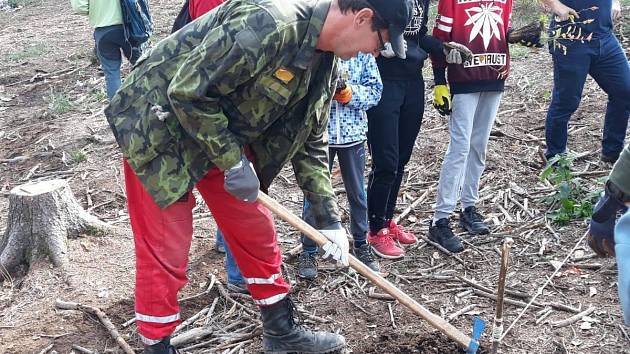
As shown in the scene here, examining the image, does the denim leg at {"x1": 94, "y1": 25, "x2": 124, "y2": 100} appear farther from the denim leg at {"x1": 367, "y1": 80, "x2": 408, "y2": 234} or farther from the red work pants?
the red work pants

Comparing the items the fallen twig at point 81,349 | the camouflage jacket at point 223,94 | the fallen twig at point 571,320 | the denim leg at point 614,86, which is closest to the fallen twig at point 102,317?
the fallen twig at point 81,349

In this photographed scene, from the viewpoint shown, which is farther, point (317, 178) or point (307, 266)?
point (307, 266)

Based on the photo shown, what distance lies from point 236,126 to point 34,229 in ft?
7.47

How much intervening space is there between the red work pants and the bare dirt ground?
601 millimetres

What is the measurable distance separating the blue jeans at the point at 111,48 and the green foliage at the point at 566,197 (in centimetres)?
473

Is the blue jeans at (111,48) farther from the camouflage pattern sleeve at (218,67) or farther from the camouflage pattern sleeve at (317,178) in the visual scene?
the camouflage pattern sleeve at (218,67)

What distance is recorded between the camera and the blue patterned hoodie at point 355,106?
4.36 meters

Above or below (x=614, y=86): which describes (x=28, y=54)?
below

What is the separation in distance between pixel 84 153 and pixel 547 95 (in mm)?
5303

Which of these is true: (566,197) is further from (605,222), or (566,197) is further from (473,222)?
(605,222)

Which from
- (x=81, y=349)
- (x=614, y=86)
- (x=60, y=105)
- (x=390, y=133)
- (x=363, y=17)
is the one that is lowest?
(x=60, y=105)

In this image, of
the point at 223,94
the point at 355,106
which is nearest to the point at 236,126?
the point at 223,94

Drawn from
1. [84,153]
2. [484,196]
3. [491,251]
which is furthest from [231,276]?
[84,153]

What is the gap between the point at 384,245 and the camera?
5000 mm
